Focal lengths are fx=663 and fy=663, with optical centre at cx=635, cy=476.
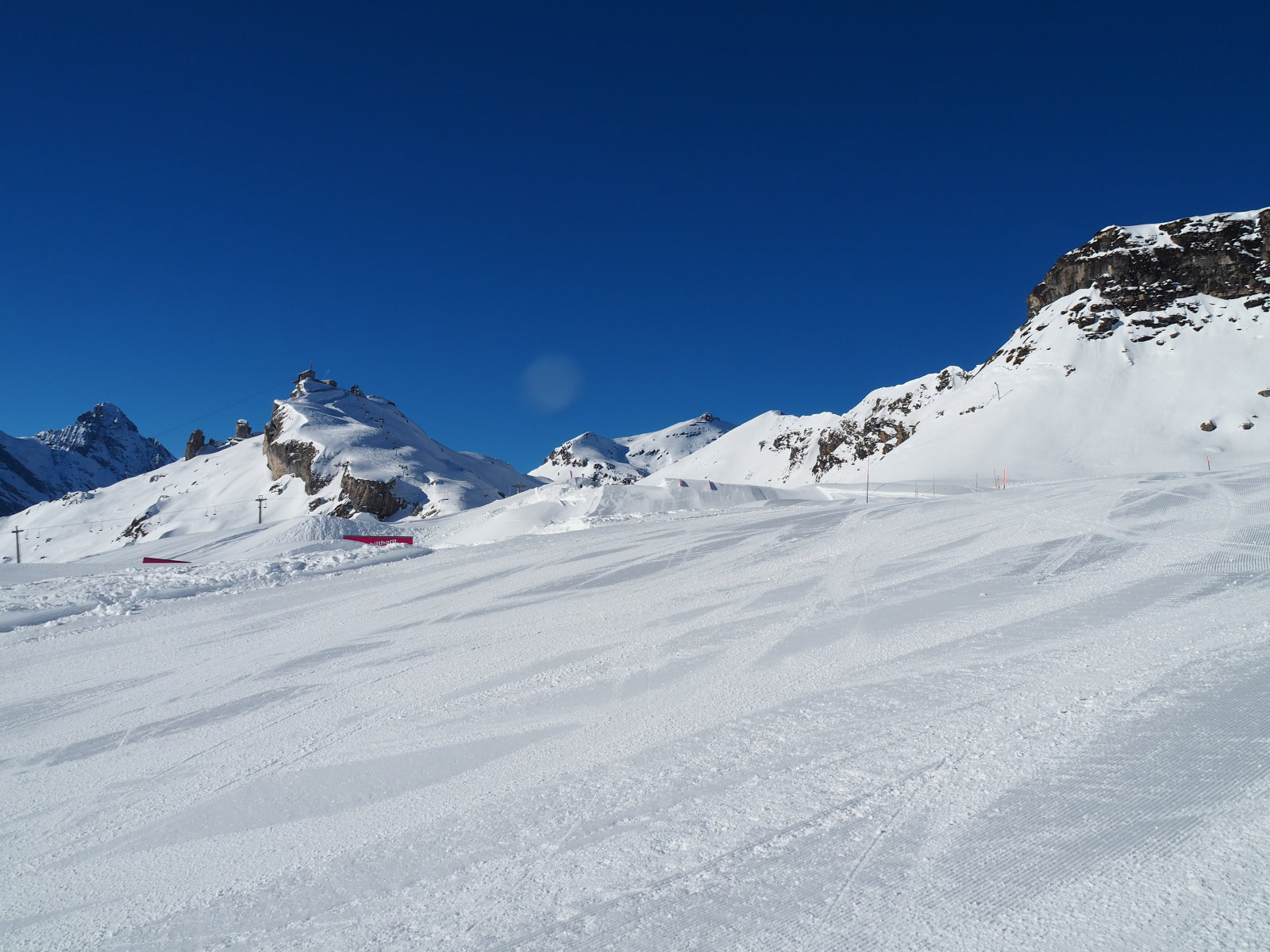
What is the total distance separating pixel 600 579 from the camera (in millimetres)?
10898

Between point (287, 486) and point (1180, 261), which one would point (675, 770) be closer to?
point (1180, 261)

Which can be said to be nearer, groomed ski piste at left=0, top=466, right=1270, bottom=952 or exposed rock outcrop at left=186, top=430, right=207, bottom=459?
groomed ski piste at left=0, top=466, right=1270, bottom=952

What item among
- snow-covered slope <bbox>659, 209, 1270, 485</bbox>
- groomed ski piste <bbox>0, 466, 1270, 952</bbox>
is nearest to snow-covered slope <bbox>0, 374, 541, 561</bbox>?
snow-covered slope <bbox>659, 209, 1270, 485</bbox>

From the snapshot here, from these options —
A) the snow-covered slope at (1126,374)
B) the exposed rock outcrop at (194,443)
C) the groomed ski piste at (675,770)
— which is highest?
the exposed rock outcrop at (194,443)

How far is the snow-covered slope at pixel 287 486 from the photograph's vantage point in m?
126

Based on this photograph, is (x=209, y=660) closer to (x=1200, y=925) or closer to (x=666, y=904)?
(x=666, y=904)

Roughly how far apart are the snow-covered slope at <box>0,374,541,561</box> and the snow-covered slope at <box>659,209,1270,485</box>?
8241 centimetres

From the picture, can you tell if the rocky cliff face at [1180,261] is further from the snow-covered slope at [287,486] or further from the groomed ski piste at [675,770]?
the snow-covered slope at [287,486]

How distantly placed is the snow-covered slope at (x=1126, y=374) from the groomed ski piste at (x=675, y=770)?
5025 cm

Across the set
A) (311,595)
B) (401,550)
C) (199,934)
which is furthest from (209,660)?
(401,550)

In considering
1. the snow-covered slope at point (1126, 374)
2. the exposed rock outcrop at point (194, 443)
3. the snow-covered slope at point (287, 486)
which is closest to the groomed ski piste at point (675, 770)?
the snow-covered slope at point (1126, 374)

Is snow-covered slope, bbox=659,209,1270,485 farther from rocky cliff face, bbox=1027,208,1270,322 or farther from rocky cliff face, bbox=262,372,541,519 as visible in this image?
rocky cliff face, bbox=262,372,541,519

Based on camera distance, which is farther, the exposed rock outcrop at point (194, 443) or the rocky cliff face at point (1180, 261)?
the exposed rock outcrop at point (194, 443)

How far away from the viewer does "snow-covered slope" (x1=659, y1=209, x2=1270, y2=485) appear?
190ft
